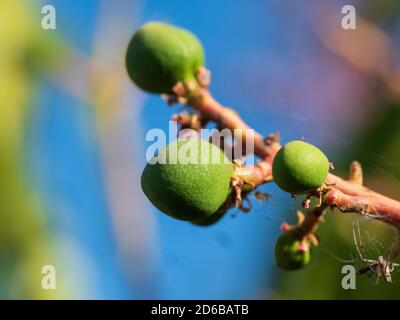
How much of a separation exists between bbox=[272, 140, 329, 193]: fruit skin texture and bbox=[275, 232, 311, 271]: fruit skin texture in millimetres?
570

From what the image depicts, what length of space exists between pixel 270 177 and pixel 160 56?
69cm

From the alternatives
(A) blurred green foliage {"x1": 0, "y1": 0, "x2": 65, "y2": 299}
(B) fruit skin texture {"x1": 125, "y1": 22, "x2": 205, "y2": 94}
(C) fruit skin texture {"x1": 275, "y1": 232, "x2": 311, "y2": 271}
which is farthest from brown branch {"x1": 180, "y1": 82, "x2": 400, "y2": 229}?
(A) blurred green foliage {"x1": 0, "y1": 0, "x2": 65, "y2": 299}

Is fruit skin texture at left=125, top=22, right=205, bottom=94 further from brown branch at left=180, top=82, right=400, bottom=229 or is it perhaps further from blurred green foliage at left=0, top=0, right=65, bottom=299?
blurred green foliage at left=0, top=0, right=65, bottom=299

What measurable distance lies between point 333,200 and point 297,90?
1.85 meters

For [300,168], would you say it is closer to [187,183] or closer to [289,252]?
[187,183]

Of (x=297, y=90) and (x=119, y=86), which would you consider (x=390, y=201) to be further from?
(x=119, y=86)

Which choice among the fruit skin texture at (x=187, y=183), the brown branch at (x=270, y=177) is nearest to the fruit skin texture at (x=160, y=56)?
the brown branch at (x=270, y=177)

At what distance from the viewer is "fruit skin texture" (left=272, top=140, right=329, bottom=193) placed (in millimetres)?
1939

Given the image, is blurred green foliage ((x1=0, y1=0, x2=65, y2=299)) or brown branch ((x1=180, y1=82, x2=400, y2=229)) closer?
brown branch ((x1=180, y1=82, x2=400, y2=229))

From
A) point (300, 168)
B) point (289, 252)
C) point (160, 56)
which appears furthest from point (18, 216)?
point (300, 168)

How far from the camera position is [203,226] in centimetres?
249

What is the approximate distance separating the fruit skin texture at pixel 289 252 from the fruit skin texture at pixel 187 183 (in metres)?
0.44
